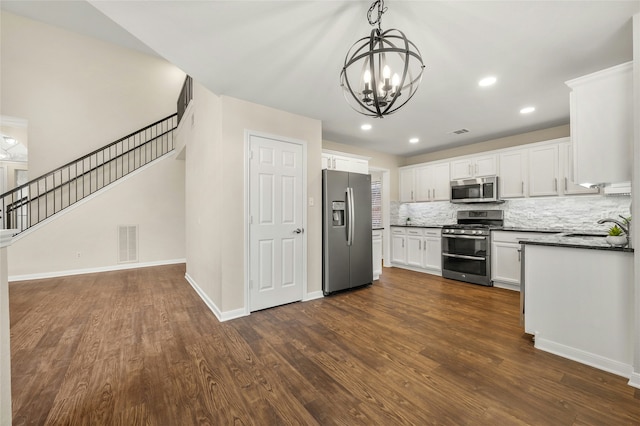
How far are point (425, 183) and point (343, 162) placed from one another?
91.6 inches

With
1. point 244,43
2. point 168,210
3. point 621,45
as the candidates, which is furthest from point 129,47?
point 621,45

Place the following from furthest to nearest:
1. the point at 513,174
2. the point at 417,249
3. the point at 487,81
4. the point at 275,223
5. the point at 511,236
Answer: the point at 417,249, the point at 513,174, the point at 511,236, the point at 275,223, the point at 487,81

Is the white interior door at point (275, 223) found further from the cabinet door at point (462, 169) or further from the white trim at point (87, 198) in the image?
the white trim at point (87, 198)

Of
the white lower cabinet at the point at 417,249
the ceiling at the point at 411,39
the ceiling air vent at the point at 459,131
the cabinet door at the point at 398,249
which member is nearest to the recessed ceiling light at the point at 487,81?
the ceiling at the point at 411,39

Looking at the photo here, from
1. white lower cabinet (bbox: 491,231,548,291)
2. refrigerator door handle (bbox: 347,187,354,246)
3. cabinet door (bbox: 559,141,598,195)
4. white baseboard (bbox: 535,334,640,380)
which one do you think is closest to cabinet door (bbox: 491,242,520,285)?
white lower cabinet (bbox: 491,231,548,291)

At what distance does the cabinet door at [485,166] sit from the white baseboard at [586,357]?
328 cm

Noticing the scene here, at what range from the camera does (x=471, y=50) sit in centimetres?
221

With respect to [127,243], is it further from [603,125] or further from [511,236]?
[603,125]

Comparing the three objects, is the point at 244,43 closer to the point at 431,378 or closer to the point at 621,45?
A: the point at 431,378

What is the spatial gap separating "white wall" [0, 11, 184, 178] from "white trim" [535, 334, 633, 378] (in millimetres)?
8636

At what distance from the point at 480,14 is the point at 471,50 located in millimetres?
446

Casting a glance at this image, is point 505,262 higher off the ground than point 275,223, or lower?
lower

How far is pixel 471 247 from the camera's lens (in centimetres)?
452

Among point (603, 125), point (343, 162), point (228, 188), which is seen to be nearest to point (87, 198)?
point (228, 188)
